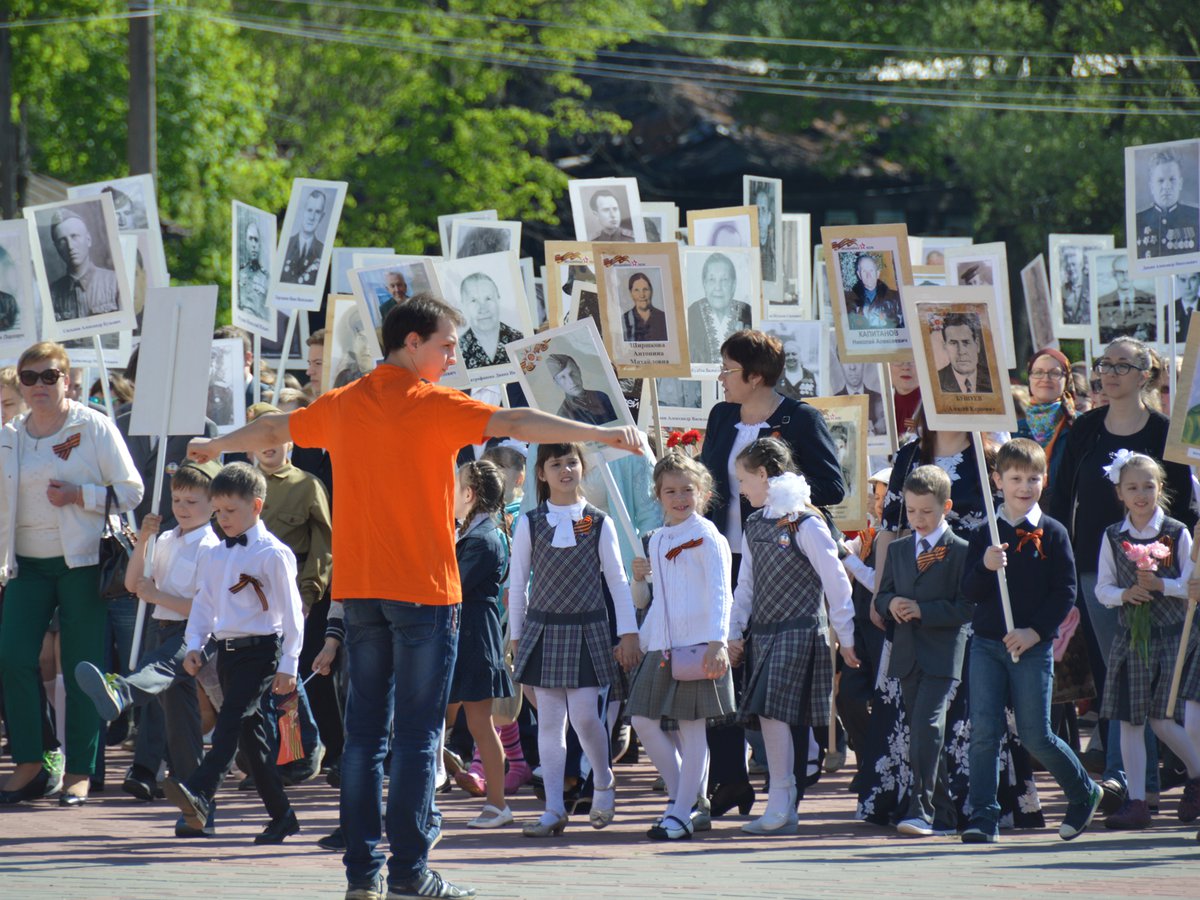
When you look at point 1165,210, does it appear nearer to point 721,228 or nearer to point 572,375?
point 721,228

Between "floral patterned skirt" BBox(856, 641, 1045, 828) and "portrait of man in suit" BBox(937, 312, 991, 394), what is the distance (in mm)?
1234

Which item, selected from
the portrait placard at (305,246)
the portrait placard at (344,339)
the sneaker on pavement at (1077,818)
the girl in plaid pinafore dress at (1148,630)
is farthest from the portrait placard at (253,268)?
the sneaker on pavement at (1077,818)

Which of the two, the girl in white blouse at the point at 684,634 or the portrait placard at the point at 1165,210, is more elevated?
the portrait placard at the point at 1165,210

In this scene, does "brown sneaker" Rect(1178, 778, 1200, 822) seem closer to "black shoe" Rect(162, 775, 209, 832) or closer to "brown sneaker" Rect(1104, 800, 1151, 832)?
"brown sneaker" Rect(1104, 800, 1151, 832)

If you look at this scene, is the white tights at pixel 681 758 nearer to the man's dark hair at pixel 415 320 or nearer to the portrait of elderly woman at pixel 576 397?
the portrait of elderly woman at pixel 576 397

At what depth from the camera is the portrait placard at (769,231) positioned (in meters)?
13.5

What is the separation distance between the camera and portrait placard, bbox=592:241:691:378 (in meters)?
9.27

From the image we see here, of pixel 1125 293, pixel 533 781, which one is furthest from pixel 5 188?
pixel 533 781

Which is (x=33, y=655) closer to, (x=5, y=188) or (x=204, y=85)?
(x=5, y=188)

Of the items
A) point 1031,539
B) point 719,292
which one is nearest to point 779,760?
point 1031,539

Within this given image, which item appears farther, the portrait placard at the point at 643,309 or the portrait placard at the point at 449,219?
the portrait placard at the point at 449,219

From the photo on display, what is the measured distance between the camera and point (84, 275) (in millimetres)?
10820

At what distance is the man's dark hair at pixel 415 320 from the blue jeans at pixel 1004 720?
2.91m

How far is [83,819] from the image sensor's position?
27.2 feet
